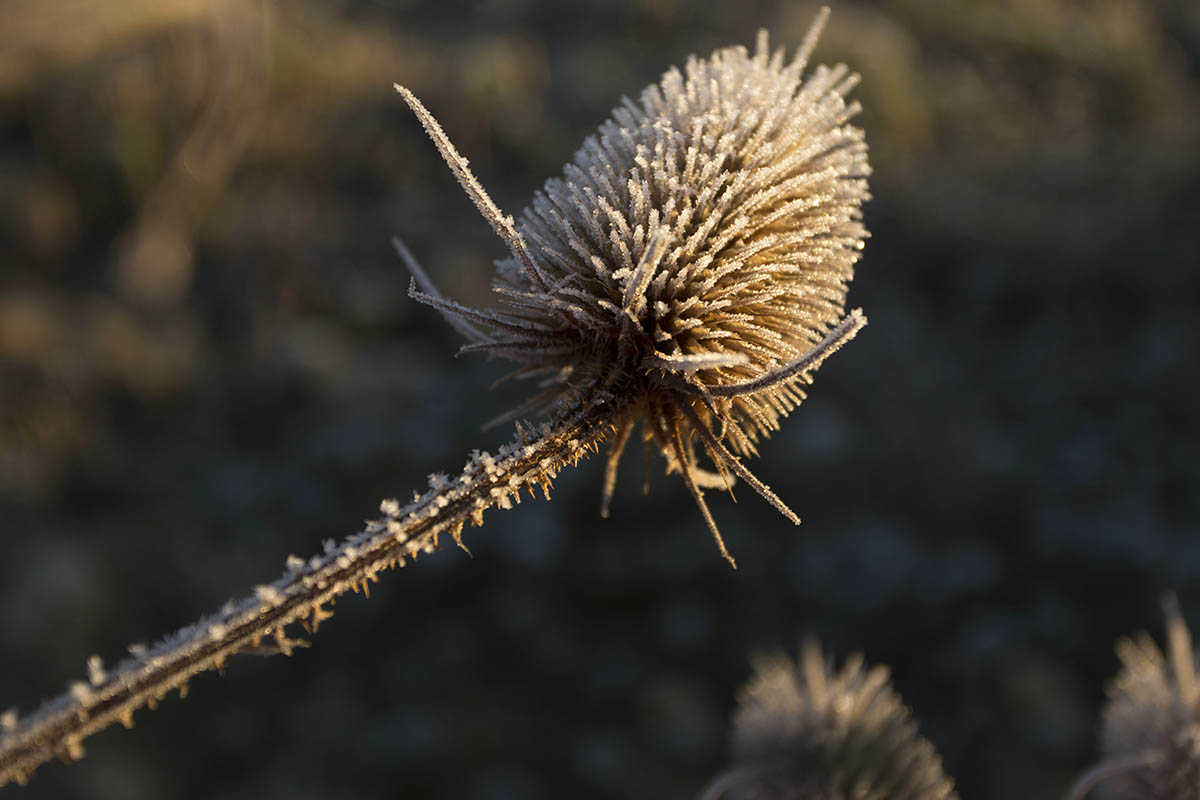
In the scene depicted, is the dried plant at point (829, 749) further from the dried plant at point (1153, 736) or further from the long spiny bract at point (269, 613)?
the long spiny bract at point (269, 613)

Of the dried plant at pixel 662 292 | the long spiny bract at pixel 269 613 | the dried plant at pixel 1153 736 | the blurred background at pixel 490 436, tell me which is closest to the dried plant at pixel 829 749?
the dried plant at pixel 1153 736

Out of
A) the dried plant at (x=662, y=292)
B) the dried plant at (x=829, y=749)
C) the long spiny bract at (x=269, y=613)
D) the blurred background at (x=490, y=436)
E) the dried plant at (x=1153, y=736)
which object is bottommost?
the dried plant at (x=1153, y=736)

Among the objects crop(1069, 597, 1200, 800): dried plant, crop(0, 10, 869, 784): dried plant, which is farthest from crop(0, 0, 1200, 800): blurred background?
crop(0, 10, 869, 784): dried plant

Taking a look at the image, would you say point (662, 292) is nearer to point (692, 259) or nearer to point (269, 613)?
point (692, 259)

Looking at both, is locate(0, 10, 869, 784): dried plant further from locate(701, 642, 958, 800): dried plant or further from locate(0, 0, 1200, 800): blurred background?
locate(0, 0, 1200, 800): blurred background

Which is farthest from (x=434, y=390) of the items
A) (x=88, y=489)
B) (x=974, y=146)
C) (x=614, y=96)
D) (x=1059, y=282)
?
(x=974, y=146)

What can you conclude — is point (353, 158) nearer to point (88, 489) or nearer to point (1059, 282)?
point (88, 489)

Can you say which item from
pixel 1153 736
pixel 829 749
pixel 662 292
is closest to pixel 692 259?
pixel 662 292
